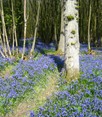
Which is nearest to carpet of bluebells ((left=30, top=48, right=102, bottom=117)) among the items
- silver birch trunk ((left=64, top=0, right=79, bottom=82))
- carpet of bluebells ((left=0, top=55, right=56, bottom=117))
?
silver birch trunk ((left=64, top=0, right=79, bottom=82))

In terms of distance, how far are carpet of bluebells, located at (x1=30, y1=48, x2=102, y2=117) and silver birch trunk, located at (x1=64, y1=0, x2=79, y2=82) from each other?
14.8 inches

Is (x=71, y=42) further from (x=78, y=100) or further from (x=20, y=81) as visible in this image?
(x=78, y=100)

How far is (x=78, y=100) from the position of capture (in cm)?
814

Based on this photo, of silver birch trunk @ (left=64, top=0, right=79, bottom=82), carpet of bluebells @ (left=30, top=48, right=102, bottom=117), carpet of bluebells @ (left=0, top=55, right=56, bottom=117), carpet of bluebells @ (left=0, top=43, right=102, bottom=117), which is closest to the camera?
carpet of bluebells @ (left=30, top=48, right=102, bottom=117)

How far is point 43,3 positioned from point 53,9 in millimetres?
2352

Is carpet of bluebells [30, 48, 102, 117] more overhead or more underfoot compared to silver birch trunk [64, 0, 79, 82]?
more underfoot

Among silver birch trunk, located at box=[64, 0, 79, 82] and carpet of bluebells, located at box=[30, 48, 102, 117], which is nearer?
carpet of bluebells, located at box=[30, 48, 102, 117]

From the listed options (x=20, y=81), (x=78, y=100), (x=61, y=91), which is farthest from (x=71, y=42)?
(x=78, y=100)

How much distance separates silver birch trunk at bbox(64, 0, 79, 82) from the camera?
35.3ft

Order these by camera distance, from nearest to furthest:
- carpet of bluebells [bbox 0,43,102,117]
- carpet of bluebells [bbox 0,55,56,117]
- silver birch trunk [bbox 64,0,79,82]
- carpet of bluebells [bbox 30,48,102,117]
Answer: carpet of bluebells [bbox 30,48,102,117]
carpet of bluebells [bbox 0,43,102,117]
carpet of bluebells [bbox 0,55,56,117]
silver birch trunk [bbox 64,0,79,82]

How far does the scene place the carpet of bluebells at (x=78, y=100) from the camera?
7.27 metres

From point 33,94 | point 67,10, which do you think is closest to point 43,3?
point 67,10

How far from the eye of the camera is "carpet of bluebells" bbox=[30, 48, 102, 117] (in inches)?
286

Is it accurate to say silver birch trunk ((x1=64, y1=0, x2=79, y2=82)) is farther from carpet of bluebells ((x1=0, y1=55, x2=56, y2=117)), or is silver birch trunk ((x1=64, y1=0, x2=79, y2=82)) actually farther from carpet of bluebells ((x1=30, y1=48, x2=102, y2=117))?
carpet of bluebells ((x1=0, y1=55, x2=56, y2=117))
